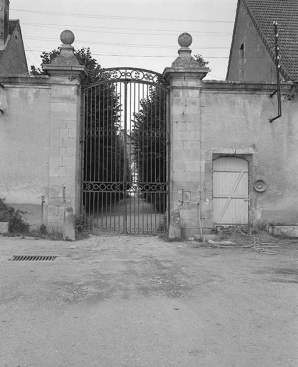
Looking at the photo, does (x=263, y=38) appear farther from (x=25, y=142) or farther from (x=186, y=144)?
(x=25, y=142)

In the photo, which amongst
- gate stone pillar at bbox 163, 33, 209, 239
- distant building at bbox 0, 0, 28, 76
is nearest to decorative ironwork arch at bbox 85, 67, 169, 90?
gate stone pillar at bbox 163, 33, 209, 239

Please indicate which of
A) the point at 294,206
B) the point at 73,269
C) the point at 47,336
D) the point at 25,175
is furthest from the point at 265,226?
the point at 47,336

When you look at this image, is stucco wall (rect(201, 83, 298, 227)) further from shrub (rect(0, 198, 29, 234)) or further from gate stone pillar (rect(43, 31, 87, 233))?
shrub (rect(0, 198, 29, 234))

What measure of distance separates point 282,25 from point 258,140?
6187 mm

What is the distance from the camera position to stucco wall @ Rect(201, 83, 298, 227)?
34.5 ft

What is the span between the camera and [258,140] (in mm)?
10594

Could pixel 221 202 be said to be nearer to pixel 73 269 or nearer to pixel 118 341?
pixel 73 269

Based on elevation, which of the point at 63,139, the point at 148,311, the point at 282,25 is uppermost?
the point at 282,25

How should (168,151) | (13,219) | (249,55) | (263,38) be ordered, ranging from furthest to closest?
(249,55), (263,38), (168,151), (13,219)

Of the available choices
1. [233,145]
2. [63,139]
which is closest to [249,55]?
[233,145]

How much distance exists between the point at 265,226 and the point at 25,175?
664 cm

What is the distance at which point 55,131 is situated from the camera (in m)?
10.3

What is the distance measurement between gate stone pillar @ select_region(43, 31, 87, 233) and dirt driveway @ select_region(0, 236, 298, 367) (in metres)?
2.42

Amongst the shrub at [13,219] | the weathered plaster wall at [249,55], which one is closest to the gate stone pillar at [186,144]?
the shrub at [13,219]
